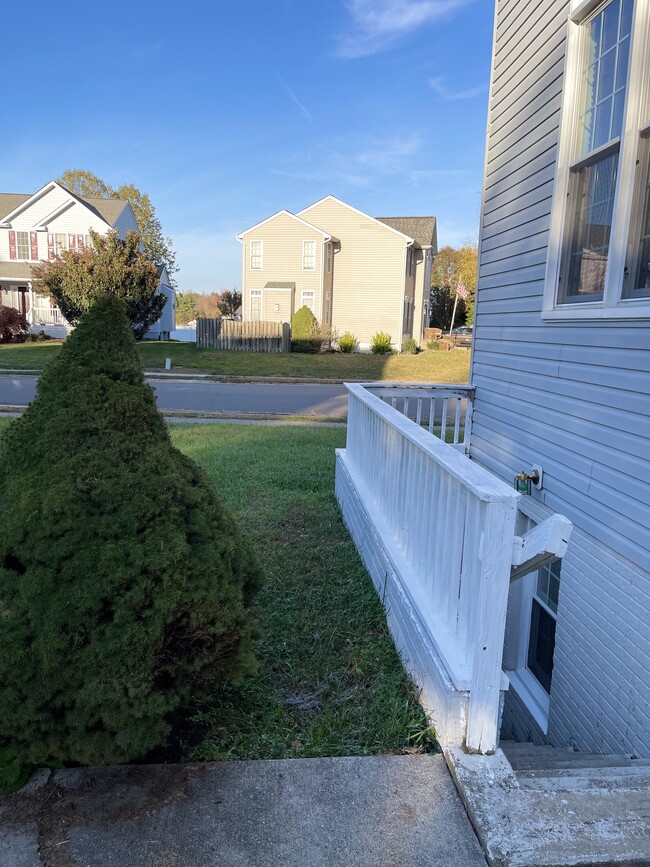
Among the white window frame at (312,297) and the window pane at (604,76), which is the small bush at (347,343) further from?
the window pane at (604,76)

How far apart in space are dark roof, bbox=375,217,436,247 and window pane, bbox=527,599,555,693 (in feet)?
97.7

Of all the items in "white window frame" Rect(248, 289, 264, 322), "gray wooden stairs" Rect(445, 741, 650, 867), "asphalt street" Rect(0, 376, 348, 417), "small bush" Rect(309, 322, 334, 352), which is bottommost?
"asphalt street" Rect(0, 376, 348, 417)

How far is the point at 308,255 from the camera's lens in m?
27.9

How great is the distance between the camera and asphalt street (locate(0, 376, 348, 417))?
43.8ft

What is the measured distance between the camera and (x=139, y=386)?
2.62 metres

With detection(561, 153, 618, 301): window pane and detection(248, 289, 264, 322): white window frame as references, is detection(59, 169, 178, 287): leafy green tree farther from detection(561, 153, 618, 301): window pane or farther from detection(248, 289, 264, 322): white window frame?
detection(561, 153, 618, 301): window pane

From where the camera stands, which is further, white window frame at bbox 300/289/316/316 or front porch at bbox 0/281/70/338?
front porch at bbox 0/281/70/338

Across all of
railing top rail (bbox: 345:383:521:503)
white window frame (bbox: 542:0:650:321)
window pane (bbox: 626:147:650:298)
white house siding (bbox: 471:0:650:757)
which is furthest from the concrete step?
window pane (bbox: 626:147:650:298)

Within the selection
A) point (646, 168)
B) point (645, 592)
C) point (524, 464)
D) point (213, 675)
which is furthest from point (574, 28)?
point (213, 675)

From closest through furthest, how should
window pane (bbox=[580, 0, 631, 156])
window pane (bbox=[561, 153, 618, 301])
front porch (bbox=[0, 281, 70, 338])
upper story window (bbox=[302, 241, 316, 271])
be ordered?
window pane (bbox=[580, 0, 631, 156]), window pane (bbox=[561, 153, 618, 301]), upper story window (bbox=[302, 241, 316, 271]), front porch (bbox=[0, 281, 70, 338])

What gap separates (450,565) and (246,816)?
1156 millimetres

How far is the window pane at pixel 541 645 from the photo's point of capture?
4.53 m

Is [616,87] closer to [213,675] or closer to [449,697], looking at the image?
[449,697]

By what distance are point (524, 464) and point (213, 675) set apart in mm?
3314
